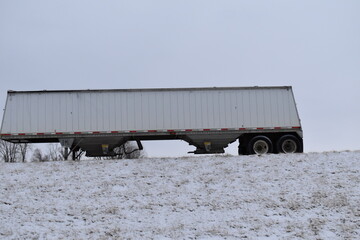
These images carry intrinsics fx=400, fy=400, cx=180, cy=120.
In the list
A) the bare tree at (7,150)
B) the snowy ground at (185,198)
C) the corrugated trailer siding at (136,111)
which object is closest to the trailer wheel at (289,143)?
the corrugated trailer siding at (136,111)

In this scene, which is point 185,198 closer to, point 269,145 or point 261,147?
point 261,147

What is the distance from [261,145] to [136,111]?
237 inches

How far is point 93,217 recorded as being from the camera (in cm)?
1030

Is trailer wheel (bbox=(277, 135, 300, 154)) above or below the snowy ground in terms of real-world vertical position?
above

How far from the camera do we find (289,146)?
62.0 feet

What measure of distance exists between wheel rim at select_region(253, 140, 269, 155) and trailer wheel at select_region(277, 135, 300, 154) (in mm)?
638

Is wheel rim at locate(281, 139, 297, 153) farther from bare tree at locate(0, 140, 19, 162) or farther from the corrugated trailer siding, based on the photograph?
bare tree at locate(0, 140, 19, 162)

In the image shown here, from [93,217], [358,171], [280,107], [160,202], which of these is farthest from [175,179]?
[280,107]

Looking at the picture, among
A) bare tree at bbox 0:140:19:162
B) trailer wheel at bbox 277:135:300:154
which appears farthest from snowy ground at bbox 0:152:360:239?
bare tree at bbox 0:140:19:162

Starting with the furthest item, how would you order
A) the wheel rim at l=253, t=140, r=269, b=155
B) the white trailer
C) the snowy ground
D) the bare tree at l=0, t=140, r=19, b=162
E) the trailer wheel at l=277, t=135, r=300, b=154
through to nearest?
the bare tree at l=0, t=140, r=19, b=162 < the trailer wheel at l=277, t=135, r=300, b=154 < the wheel rim at l=253, t=140, r=269, b=155 < the white trailer < the snowy ground

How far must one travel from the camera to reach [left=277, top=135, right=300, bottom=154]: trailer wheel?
61.5 ft

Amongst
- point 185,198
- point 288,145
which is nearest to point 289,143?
point 288,145

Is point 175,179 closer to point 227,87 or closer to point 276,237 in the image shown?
point 276,237

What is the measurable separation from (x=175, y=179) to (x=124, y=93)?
669 centimetres
